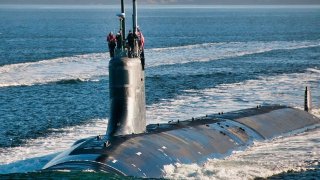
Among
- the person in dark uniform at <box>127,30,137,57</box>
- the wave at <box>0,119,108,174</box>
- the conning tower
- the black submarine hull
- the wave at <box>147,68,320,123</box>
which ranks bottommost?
the wave at <box>147,68,320,123</box>

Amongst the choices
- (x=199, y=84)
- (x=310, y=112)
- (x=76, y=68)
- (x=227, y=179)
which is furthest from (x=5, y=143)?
(x=76, y=68)

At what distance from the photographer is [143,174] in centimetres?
2594

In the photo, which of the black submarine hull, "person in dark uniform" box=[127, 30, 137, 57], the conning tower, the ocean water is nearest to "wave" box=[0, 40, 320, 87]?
the ocean water

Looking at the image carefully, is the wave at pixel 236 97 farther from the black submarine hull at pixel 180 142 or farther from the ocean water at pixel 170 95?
the black submarine hull at pixel 180 142

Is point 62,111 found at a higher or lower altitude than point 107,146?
lower

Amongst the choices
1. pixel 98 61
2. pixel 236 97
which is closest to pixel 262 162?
pixel 236 97

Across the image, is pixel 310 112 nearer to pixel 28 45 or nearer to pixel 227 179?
pixel 227 179

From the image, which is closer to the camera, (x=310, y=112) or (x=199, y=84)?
(x=310, y=112)

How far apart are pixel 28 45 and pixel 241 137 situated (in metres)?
79.3

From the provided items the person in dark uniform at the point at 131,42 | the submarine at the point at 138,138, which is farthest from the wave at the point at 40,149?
the person in dark uniform at the point at 131,42

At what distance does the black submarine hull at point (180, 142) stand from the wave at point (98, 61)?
87.5ft

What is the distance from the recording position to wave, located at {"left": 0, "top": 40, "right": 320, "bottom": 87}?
65.1 metres

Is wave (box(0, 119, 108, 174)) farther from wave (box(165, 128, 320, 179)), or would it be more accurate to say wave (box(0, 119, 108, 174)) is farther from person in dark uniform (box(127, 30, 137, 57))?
wave (box(165, 128, 320, 179))

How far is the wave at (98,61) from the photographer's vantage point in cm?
6512
